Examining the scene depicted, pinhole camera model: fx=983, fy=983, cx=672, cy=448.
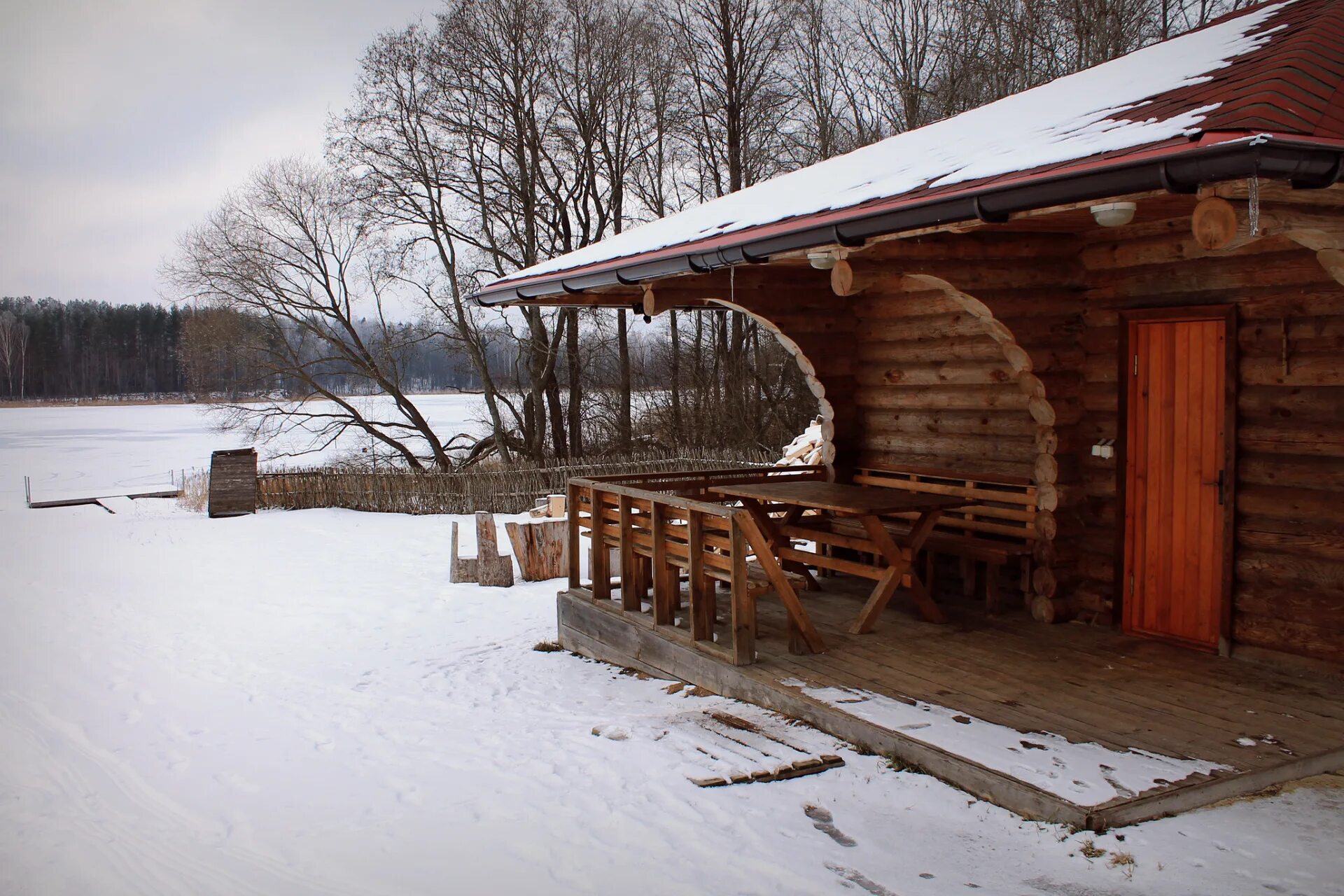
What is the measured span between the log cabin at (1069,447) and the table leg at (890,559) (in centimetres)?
2

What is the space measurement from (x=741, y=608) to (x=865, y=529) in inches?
46.4

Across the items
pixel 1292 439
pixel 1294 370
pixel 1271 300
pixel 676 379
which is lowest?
pixel 1292 439

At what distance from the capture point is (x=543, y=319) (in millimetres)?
23891

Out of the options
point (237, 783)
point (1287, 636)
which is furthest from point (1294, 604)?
point (237, 783)

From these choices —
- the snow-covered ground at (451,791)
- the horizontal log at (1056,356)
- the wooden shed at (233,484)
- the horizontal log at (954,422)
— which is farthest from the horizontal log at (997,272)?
the wooden shed at (233,484)

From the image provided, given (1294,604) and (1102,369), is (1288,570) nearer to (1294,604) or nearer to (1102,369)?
(1294,604)

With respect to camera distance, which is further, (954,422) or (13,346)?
(13,346)

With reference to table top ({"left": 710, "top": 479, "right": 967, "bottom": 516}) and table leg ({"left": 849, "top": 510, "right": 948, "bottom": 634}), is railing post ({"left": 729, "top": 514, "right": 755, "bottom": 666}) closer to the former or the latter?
table top ({"left": 710, "top": 479, "right": 967, "bottom": 516})

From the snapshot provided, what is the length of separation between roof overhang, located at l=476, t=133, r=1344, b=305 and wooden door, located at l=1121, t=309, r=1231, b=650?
6.59 feet

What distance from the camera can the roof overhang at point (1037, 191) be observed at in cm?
328

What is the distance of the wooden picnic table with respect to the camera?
6035 millimetres

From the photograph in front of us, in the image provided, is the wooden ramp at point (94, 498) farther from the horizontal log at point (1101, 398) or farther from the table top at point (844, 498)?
the horizontal log at point (1101, 398)

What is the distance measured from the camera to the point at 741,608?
5.73 m

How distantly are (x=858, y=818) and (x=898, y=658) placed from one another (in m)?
1.85
